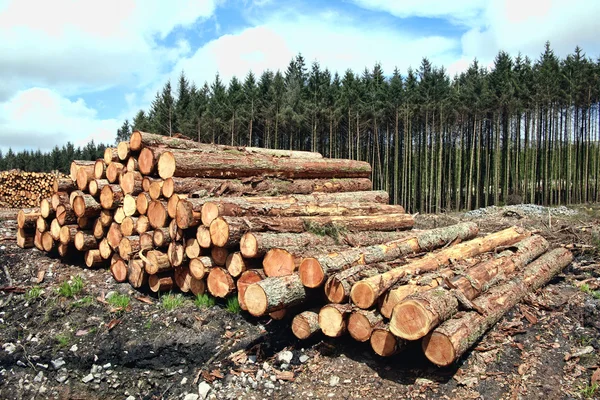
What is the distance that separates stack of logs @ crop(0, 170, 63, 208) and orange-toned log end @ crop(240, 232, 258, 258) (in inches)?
656

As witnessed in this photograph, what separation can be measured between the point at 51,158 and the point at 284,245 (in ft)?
232

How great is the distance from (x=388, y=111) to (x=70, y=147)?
186ft

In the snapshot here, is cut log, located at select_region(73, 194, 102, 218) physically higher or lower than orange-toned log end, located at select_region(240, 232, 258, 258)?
higher

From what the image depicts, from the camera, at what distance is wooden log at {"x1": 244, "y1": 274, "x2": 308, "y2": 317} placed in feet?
16.9

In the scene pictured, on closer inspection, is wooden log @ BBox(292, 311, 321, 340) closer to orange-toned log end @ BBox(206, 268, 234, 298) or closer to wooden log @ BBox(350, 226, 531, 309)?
wooden log @ BBox(350, 226, 531, 309)

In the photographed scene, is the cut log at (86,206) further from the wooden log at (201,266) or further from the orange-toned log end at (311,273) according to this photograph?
the orange-toned log end at (311,273)

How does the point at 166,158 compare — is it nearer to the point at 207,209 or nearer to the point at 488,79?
the point at 207,209

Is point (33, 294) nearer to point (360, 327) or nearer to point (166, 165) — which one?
point (166, 165)

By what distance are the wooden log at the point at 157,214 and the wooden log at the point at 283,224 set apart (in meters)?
1.30

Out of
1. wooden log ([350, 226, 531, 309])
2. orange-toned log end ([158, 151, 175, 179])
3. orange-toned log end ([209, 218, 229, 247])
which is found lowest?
wooden log ([350, 226, 531, 309])

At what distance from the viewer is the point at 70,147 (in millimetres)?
68375

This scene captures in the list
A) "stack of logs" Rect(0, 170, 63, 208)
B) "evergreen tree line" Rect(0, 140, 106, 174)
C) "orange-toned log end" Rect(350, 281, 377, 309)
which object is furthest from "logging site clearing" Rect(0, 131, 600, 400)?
"evergreen tree line" Rect(0, 140, 106, 174)

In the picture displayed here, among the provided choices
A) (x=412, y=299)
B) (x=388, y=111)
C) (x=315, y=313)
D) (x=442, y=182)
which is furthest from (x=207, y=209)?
(x=442, y=182)

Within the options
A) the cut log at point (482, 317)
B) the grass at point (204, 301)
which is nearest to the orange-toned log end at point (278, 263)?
the grass at point (204, 301)
